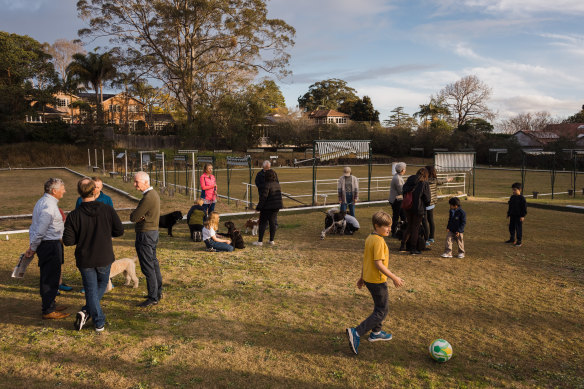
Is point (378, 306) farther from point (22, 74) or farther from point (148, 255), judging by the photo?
point (22, 74)

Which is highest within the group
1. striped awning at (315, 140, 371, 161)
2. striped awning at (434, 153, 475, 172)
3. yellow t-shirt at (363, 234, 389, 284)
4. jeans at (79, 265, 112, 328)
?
striped awning at (315, 140, 371, 161)

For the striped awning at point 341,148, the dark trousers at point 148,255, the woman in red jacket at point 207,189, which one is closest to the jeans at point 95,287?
the dark trousers at point 148,255

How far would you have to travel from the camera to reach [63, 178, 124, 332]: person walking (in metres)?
4.20

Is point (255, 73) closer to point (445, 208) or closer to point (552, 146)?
point (552, 146)

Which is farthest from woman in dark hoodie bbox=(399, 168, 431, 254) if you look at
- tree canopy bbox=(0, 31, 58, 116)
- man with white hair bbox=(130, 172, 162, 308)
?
tree canopy bbox=(0, 31, 58, 116)

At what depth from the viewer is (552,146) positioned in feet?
150

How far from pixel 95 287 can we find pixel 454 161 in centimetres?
1817

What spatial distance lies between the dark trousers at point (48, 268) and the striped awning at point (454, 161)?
1677cm

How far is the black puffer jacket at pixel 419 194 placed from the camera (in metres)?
7.49

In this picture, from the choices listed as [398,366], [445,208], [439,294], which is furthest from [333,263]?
[445,208]

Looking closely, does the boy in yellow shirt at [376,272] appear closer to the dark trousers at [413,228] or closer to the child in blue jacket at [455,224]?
the dark trousers at [413,228]

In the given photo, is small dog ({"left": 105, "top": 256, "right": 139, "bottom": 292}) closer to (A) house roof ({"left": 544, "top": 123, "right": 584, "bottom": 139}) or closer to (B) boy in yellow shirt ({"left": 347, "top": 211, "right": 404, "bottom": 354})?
(B) boy in yellow shirt ({"left": 347, "top": 211, "right": 404, "bottom": 354})

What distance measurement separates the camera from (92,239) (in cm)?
427

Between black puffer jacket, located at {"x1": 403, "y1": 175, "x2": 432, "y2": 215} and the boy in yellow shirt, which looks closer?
the boy in yellow shirt
